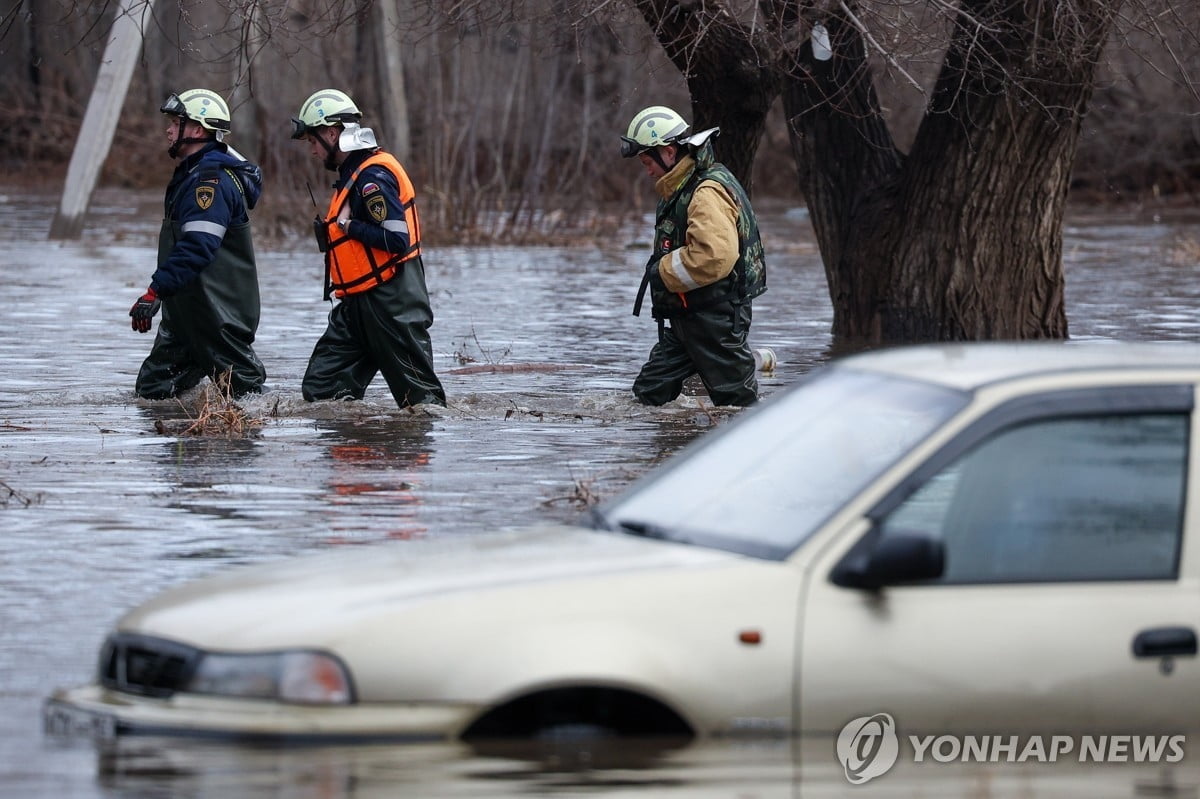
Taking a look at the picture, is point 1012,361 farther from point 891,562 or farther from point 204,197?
point 204,197

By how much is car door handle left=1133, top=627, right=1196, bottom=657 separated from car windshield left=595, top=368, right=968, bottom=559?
0.67 meters

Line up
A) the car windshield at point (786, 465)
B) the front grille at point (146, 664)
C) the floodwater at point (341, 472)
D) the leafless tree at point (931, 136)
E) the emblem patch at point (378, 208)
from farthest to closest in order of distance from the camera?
1. the leafless tree at point (931, 136)
2. the emblem patch at point (378, 208)
3. the car windshield at point (786, 465)
4. the front grille at point (146, 664)
5. the floodwater at point (341, 472)

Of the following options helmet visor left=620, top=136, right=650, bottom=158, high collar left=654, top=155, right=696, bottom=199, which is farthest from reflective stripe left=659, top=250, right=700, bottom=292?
helmet visor left=620, top=136, right=650, bottom=158

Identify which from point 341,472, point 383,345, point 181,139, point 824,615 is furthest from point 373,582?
point 181,139

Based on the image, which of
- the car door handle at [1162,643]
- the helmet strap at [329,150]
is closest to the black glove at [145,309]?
the helmet strap at [329,150]

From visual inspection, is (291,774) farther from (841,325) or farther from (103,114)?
(103,114)

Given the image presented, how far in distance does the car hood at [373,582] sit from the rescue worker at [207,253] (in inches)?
263

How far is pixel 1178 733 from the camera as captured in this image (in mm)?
4980

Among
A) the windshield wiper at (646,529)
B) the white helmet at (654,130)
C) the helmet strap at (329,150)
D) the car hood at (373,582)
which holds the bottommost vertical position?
the car hood at (373,582)

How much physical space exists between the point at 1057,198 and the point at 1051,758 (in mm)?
11513

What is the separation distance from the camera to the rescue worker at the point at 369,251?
11391mm

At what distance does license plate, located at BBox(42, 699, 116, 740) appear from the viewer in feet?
16.6

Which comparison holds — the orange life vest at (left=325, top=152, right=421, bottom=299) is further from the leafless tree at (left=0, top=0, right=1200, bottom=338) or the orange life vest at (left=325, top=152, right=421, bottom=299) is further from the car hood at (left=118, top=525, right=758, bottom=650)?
the car hood at (left=118, top=525, right=758, bottom=650)

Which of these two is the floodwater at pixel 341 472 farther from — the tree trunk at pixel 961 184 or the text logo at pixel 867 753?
the tree trunk at pixel 961 184
